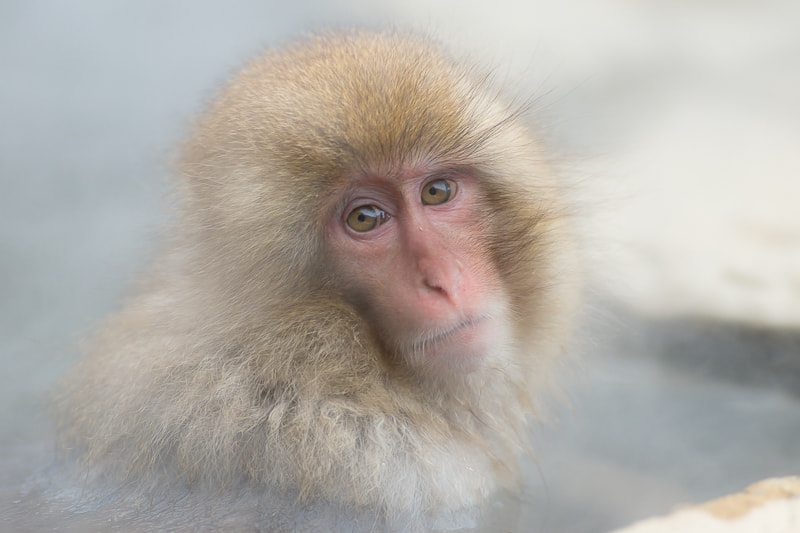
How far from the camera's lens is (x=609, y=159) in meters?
2.46

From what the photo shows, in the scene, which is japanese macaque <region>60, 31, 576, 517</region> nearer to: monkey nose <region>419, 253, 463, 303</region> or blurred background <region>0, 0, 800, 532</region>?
monkey nose <region>419, 253, 463, 303</region>

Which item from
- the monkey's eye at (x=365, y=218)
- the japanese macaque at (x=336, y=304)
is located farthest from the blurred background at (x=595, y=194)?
the monkey's eye at (x=365, y=218)

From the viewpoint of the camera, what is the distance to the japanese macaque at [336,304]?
168 centimetres

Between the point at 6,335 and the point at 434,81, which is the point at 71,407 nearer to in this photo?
the point at 6,335

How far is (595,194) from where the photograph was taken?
2312mm

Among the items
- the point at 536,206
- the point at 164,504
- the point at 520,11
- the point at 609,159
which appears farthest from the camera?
the point at 520,11

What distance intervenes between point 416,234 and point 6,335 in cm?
169

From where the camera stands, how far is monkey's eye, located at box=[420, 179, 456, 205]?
1.87 metres

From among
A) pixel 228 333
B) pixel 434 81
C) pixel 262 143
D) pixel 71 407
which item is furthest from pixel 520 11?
pixel 71 407

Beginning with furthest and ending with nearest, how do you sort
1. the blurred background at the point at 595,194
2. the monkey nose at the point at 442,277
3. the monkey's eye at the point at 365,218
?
the blurred background at the point at 595,194, the monkey's eye at the point at 365,218, the monkey nose at the point at 442,277

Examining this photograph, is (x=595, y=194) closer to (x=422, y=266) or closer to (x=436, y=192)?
(x=436, y=192)

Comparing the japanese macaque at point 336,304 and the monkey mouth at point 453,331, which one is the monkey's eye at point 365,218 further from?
the monkey mouth at point 453,331

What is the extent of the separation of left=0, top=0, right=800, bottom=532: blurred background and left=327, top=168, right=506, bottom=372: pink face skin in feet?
1.74

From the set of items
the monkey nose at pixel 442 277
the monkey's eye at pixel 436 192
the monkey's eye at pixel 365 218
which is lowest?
the monkey nose at pixel 442 277
